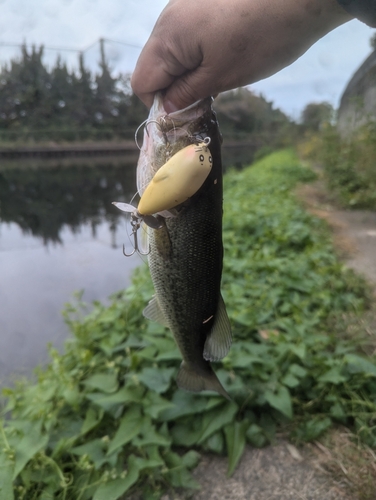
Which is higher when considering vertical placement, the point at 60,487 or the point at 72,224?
the point at 72,224

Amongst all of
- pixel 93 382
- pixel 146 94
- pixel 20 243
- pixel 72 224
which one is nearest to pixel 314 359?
pixel 93 382

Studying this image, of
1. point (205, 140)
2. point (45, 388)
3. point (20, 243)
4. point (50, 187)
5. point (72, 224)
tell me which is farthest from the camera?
point (50, 187)

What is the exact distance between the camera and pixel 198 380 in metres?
1.68

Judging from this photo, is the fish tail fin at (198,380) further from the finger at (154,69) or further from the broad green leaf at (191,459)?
the finger at (154,69)

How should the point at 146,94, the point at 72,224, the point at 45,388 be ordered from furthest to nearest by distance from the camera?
the point at 72,224 → the point at 45,388 → the point at 146,94

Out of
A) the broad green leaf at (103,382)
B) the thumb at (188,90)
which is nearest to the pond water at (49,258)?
the broad green leaf at (103,382)

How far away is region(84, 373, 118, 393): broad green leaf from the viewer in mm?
2115

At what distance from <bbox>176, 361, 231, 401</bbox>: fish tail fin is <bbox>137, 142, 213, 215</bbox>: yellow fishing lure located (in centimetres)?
94

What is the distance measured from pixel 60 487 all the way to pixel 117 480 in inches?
11.6

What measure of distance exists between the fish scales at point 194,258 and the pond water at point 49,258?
94 cm

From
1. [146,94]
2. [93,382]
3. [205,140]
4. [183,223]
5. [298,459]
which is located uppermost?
[146,94]

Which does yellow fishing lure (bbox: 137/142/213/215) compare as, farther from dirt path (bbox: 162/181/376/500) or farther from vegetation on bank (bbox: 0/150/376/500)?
dirt path (bbox: 162/181/376/500)

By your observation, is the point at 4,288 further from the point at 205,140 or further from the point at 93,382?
the point at 205,140

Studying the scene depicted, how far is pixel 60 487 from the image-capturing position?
175 centimetres
